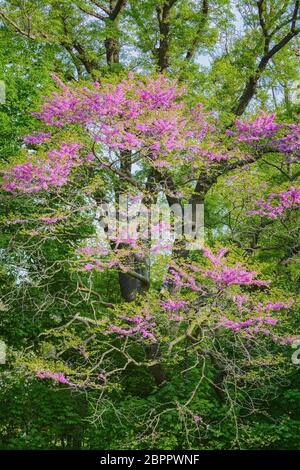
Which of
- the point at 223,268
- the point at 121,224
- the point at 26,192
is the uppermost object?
the point at 26,192

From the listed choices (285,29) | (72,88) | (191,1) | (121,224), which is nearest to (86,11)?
(191,1)

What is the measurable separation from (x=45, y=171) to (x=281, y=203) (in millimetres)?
4744

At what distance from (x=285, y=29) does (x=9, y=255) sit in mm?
8382

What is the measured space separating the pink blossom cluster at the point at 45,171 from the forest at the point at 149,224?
0.04 metres

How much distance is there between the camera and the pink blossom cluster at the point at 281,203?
11133 millimetres

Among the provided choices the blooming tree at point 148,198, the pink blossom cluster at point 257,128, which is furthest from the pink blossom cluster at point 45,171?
the pink blossom cluster at point 257,128

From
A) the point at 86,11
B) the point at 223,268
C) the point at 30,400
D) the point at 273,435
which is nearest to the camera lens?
the point at 223,268

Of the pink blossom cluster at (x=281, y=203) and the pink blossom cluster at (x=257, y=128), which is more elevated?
the pink blossom cluster at (x=257, y=128)

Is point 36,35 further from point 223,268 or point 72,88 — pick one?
point 223,268

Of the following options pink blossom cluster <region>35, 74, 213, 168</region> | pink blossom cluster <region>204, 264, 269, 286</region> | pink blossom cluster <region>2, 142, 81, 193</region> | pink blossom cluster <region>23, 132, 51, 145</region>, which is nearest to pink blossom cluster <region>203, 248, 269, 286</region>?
pink blossom cluster <region>204, 264, 269, 286</region>

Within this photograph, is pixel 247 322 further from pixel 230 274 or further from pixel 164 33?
pixel 164 33

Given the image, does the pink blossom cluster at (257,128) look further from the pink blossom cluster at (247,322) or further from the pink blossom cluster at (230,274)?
the pink blossom cluster at (247,322)

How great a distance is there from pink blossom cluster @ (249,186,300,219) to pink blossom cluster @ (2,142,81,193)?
3.86 m

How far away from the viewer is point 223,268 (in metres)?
8.91
